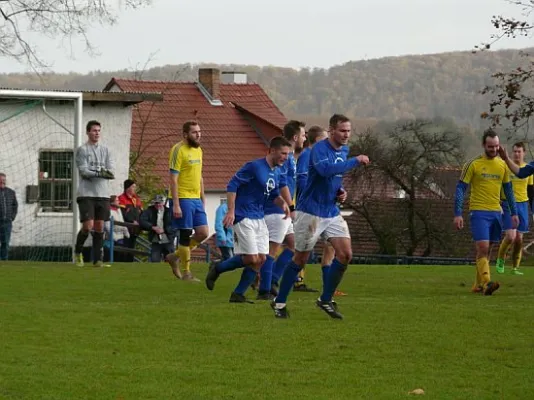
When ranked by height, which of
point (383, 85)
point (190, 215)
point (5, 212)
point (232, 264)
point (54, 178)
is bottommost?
point (5, 212)

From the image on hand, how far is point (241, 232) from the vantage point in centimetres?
1508

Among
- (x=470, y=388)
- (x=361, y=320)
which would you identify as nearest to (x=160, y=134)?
(x=361, y=320)

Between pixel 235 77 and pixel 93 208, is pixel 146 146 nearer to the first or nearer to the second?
pixel 235 77

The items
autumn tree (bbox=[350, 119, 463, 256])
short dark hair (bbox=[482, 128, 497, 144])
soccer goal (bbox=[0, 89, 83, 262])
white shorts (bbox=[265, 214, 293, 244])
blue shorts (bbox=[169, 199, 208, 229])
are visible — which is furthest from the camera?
autumn tree (bbox=[350, 119, 463, 256])

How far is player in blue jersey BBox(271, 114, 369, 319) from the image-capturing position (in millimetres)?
13398

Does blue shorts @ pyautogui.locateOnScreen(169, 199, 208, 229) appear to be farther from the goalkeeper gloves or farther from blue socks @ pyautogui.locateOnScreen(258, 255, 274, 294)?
blue socks @ pyautogui.locateOnScreen(258, 255, 274, 294)

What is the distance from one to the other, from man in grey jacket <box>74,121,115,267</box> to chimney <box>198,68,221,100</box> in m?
46.0

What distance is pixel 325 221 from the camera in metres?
13.5

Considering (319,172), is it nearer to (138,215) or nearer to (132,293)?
(132,293)

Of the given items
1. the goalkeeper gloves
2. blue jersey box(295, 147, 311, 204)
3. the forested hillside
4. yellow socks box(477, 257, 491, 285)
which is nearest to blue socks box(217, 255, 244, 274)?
blue jersey box(295, 147, 311, 204)

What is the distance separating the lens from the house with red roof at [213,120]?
204 feet

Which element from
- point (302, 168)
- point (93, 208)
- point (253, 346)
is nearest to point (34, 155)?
point (93, 208)

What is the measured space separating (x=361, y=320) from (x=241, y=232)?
7.56ft

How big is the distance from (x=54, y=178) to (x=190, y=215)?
47.6 feet
